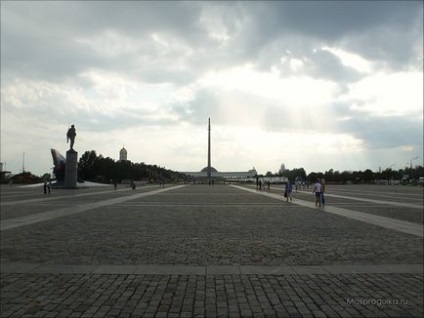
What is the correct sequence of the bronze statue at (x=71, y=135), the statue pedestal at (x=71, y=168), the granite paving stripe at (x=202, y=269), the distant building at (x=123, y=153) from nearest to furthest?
the granite paving stripe at (x=202, y=269) < the statue pedestal at (x=71, y=168) < the bronze statue at (x=71, y=135) < the distant building at (x=123, y=153)

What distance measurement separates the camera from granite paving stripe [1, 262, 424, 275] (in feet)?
24.3

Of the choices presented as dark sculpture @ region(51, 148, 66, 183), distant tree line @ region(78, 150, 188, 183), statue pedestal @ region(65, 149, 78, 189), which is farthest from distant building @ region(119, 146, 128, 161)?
statue pedestal @ region(65, 149, 78, 189)

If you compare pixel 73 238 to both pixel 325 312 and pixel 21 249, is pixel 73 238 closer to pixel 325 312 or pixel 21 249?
pixel 21 249

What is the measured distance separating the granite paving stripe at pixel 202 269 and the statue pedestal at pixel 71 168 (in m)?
46.9

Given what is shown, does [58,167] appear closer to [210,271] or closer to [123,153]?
[210,271]

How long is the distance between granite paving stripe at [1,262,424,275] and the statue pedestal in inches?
1846

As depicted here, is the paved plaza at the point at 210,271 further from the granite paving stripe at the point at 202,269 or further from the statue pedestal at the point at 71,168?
the statue pedestal at the point at 71,168

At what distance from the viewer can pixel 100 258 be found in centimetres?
855

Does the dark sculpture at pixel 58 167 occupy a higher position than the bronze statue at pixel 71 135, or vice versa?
Result: the bronze statue at pixel 71 135

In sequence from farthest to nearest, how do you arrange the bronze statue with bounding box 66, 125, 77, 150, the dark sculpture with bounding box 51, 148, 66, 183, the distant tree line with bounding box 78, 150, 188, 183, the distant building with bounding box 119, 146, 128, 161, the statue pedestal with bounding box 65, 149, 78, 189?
1. the distant building with bounding box 119, 146, 128, 161
2. the distant tree line with bounding box 78, 150, 188, 183
3. the dark sculpture with bounding box 51, 148, 66, 183
4. the bronze statue with bounding box 66, 125, 77, 150
5. the statue pedestal with bounding box 65, 149, 78, 189

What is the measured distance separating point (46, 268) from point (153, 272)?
2.00 metres

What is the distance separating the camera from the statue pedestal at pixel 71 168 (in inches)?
2084

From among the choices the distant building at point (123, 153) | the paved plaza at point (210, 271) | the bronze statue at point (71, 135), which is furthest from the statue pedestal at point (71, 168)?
the distant building at point (123, 153)

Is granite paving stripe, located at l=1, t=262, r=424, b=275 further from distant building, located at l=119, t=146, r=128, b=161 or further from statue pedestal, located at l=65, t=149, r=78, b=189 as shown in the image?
distant building, located at l=119, t=146, r=128, b=161
